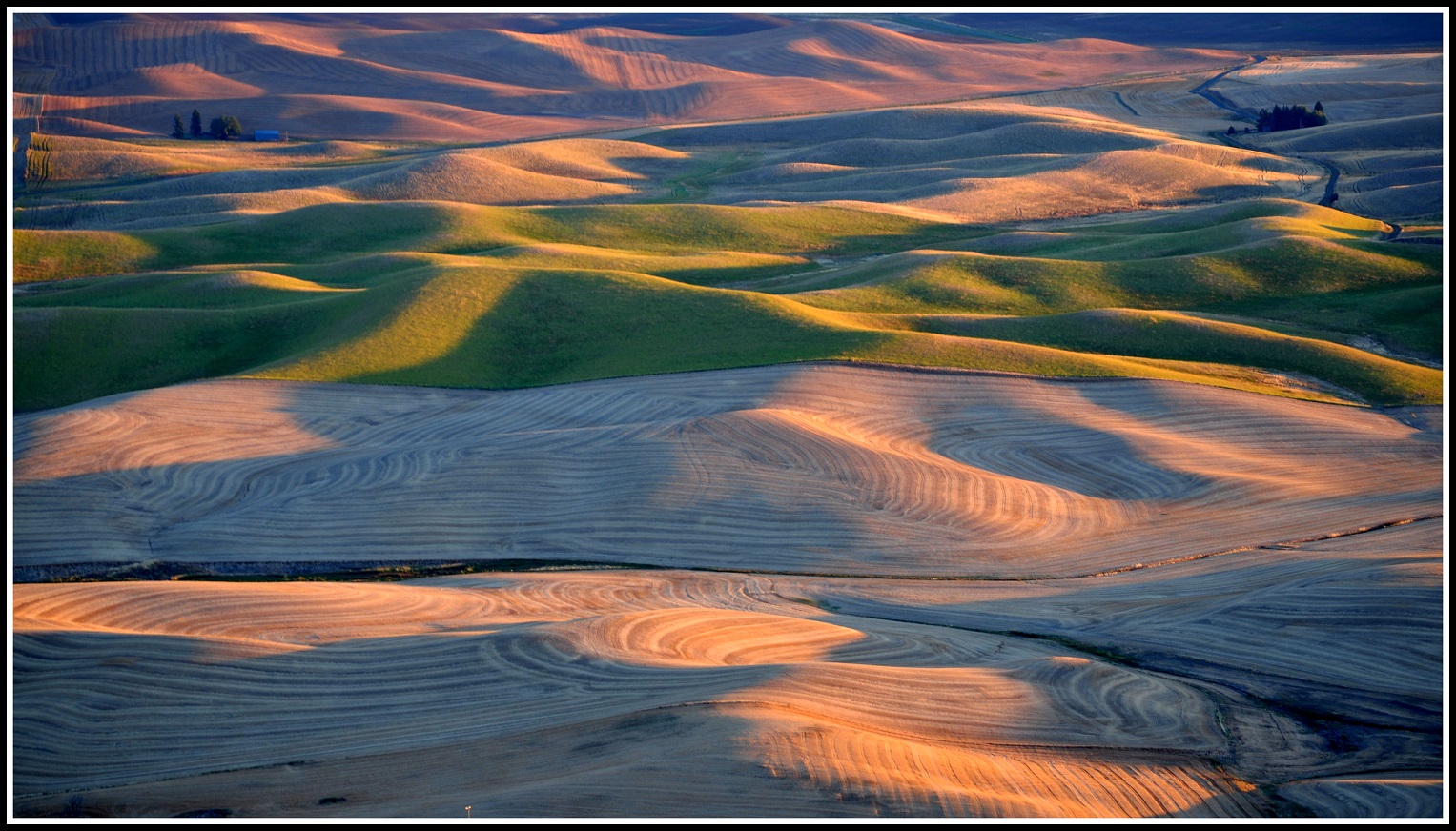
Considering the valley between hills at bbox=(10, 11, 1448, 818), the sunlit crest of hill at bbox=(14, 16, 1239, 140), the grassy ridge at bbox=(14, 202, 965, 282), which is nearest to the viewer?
the valley between hills at bbox=(10, 11, 1448, 818)

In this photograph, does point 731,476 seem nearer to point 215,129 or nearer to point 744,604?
Result: point 744,604

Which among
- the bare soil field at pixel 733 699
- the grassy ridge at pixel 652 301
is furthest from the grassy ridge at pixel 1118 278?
the bare soil field at pixel 733 699

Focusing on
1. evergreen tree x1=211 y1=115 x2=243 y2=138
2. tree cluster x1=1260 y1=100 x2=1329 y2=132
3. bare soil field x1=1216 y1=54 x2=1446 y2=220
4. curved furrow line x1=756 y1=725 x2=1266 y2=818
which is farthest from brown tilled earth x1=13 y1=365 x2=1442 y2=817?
evergreen tree x1=211 y1=115 x2=243 y2=138

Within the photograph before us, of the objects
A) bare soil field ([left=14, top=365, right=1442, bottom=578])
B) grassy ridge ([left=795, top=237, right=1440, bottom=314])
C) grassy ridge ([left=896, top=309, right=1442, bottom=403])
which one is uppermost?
grassy ridge ([left=795, top=237, right=1440, bottom=314])

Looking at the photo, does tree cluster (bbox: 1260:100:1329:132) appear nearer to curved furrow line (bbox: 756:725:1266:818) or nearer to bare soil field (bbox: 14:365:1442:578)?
bare soil field (bbox: 14:365:1442:578)

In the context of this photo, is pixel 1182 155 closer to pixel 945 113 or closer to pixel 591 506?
pixel 945 113

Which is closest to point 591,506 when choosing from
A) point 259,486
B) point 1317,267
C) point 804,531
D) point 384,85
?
point 804,531

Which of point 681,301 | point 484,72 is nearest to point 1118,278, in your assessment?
point 681,301
